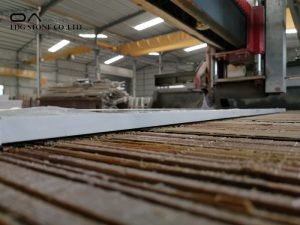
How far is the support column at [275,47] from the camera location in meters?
4.25

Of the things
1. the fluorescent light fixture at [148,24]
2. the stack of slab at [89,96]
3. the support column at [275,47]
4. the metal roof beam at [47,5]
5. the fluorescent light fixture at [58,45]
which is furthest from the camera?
the fluorescent light fixture at [58,45]

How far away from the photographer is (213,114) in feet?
8.63

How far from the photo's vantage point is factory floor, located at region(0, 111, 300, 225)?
1.54 feet

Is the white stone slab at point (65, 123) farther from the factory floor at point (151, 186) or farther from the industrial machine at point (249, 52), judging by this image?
the industrial machine at point (249, 52)

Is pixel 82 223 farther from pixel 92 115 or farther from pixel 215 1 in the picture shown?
pixel 215 1

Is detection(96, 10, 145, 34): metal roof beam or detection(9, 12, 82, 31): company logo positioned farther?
detection(96, 10, 145, 34): metal roof beam

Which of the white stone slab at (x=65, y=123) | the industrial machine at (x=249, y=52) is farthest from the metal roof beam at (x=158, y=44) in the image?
the white stone slab at (x=65, y=123)

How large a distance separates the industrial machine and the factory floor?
2756 millimetres

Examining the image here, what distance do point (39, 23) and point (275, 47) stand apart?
647cm

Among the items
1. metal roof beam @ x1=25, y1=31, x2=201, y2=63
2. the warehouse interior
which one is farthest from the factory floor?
metal roof beam @ x1=25, y1=31, x2=201, y2=63

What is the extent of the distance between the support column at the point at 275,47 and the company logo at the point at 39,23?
585cm

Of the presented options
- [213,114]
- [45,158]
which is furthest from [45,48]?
[45,158]

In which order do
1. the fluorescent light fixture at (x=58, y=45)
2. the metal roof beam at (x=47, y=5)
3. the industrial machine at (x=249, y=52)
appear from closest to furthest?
1. the industrial machine at (x=249, y=52)
2. the metal roof beam at (x=47, y=5)
3. the fluorescent light fixture at (x=58, y=45)

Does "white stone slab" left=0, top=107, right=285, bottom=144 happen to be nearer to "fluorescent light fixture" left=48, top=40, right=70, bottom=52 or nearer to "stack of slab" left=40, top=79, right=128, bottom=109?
"stack of slab" left=40, top=79, right=128, bottom=109
